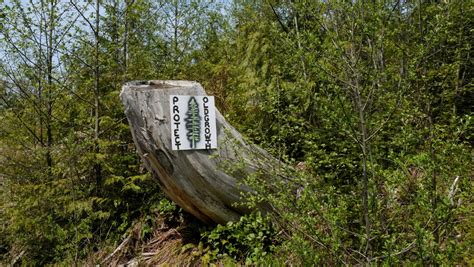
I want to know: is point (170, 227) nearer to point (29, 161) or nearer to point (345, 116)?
point (29, 161)

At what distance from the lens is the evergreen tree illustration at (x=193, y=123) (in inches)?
144

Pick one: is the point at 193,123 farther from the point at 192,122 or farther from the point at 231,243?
the point at 231,243

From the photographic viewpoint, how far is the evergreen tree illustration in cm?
366

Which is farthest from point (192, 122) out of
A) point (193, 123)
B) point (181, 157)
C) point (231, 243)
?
point (231, 243)

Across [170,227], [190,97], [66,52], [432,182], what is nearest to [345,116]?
[432,182]

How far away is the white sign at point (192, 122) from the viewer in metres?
3.63

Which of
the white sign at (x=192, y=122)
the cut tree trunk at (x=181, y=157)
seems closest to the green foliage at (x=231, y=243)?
the cut tree trunk at (x=181, y=157)

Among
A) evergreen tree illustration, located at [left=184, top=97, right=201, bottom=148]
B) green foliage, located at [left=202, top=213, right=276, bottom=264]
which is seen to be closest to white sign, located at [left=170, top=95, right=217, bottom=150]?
evergreen tree illustration, located at [left=184, top=97, right=201, bottom=148]

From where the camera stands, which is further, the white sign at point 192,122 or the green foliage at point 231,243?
the green foliage at point 231,243

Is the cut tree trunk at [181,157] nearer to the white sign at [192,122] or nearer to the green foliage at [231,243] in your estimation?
the white sign at [192,122]

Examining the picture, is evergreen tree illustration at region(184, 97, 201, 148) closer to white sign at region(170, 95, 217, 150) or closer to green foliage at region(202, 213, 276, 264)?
white sign at region(170, 95, 217, 150)

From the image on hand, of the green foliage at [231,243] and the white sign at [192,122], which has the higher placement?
the white sign at [192,122]

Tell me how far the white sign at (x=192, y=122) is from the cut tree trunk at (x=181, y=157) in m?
0.06

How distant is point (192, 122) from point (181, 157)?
358 millimetres
